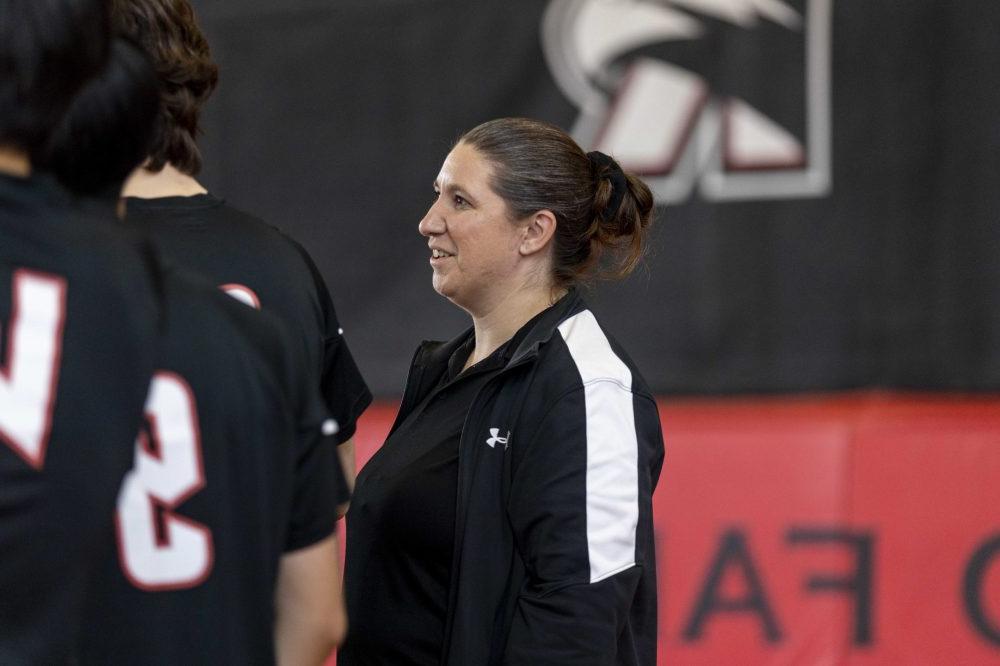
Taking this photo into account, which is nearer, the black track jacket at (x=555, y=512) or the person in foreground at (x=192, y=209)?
the person in foreground at (x=192, y=209)

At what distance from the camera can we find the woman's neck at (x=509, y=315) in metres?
1.82

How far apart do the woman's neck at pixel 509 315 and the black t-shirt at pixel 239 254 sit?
0.53 meters

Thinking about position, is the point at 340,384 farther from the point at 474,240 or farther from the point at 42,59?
the point at 42,59

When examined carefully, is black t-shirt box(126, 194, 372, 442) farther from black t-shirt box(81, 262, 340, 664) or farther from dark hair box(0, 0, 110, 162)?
dark hair box(0, 0, 110, 162)

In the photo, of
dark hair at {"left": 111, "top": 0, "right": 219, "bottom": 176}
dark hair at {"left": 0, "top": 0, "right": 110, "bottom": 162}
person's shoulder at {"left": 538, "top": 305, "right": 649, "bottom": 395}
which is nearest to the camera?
dark hair at {"left": 0, "top": 0, "right": 110, "bottom": 162}

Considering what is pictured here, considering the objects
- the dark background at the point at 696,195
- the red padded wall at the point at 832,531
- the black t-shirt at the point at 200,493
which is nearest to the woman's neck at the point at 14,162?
the black t-shirt at the point at 200,493

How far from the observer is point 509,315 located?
6.00 feet

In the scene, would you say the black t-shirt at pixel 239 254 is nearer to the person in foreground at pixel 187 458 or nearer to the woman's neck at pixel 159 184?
the woman's neck at pixel 159 184

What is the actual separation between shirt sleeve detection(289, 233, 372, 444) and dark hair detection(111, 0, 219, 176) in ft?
0.90

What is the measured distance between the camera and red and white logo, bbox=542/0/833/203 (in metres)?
2.80

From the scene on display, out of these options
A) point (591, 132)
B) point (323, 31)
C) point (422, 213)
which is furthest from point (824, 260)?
point (323, 31)

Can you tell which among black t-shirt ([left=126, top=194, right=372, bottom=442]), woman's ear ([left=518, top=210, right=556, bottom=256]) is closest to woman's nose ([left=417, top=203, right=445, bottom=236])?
woman's ear ([left=518, top=210, right=556, bottom=256])

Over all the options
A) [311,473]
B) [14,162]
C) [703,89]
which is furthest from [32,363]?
[703,89]

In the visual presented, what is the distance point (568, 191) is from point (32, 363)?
111 cm
